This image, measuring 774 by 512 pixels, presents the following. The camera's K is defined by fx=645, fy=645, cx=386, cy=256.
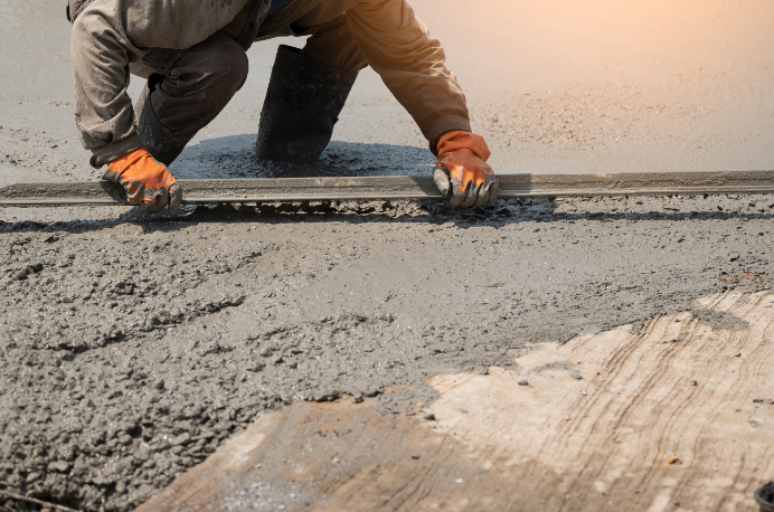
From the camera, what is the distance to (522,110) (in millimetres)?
3594

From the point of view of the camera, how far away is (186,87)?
2.35 m

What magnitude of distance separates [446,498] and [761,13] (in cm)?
465

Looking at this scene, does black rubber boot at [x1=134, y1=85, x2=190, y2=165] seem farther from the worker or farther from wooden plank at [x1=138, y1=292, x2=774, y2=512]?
wooden plank at [x1=138, y1=292, x2=774, y2=512]

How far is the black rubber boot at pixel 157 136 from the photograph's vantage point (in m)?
2.46

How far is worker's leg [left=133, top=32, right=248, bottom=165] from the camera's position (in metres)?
2.32

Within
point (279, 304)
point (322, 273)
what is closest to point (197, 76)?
point (322, 273)

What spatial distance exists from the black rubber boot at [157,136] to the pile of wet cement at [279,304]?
42 centimetres

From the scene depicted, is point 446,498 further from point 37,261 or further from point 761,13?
point 761,13

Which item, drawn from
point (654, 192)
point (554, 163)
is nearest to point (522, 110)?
point (554, 163)

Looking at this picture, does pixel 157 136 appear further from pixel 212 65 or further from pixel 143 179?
pixel 143 179

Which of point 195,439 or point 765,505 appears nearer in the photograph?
point 765,505

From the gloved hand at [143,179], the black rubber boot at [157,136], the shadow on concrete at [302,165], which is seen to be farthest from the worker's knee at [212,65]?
the shadow on concrete at [302,165]

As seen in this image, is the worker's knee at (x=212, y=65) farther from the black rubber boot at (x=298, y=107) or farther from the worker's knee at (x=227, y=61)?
the black rubber boot at (x=298, y=107)

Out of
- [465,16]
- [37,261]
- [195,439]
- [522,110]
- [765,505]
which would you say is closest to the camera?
[765,505]
